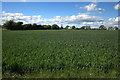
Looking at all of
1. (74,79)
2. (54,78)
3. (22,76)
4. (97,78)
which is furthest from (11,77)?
(97,78)

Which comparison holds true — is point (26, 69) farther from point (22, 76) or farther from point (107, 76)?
point (107, 76)

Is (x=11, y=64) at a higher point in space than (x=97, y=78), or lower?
higher

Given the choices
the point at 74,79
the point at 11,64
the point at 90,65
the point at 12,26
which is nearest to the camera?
the point at 74,79

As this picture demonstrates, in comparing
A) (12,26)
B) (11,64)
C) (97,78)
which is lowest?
(97,78)

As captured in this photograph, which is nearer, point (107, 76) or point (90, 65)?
point (107, 76)

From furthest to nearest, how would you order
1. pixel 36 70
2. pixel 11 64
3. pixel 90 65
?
pixel 90 65, pixel 11 64, pixel 36 70

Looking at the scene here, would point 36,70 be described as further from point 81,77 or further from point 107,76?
point 107,76

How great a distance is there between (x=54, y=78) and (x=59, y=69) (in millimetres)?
934

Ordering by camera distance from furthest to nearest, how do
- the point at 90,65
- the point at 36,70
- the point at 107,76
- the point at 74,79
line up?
the point at 90,65
the point at 36,70
the point at 107,76
the point at 74,79

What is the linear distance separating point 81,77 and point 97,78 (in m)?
0.66

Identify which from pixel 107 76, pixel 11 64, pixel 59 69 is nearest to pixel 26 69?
pixel 11 64

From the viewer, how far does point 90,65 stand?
6207 mm

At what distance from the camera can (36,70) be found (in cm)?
538

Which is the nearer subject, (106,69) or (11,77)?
(11,77)
